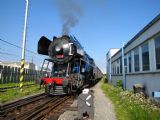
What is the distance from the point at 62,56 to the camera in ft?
49.8

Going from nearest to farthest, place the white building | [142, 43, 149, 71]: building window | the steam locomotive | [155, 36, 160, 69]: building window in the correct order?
[155, 36, 160, 69]: building window, the white building, [142, 43, 149, 71]: building window, the steam locomotive

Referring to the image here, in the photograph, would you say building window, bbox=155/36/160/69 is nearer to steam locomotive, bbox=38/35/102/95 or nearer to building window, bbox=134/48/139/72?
building window, bbox=134/48/139/72

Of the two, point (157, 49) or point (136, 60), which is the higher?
point (157, 49)

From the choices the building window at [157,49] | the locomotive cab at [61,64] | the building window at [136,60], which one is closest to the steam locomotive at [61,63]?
the locomotive cab at [61,64]

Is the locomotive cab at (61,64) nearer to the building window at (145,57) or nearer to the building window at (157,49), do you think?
the building window at (145,57)

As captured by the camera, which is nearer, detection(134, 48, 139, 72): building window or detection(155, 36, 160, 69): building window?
detection(155, 36, 160, 69): building window

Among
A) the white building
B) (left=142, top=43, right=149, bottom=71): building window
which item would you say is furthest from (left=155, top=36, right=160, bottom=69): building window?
(left=142, top=43, right=149, bottom=71): building window

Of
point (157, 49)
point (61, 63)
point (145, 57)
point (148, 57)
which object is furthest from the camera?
point (61, 63)

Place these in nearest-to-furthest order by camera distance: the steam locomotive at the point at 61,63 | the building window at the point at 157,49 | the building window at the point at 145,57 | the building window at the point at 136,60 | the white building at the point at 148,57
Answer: the building window at the point at 157,49 → the white building at the point at 148,57 → the building window at the point at 145,57 → the steam locomotive at the point at 61,63 → the building window at the point at 136,60

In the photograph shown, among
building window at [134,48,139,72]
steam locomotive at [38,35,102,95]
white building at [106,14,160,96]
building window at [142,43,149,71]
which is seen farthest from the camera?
building window at [134,48,139,72]

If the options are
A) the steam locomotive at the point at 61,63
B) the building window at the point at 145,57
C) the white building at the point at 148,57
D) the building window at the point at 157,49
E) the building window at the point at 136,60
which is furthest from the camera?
the building window at the point at 136,60

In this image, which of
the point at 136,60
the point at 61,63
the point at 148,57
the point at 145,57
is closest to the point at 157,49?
the point at 148,57

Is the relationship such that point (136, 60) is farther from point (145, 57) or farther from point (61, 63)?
point (61, 63)

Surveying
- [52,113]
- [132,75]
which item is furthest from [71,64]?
[52,113]
